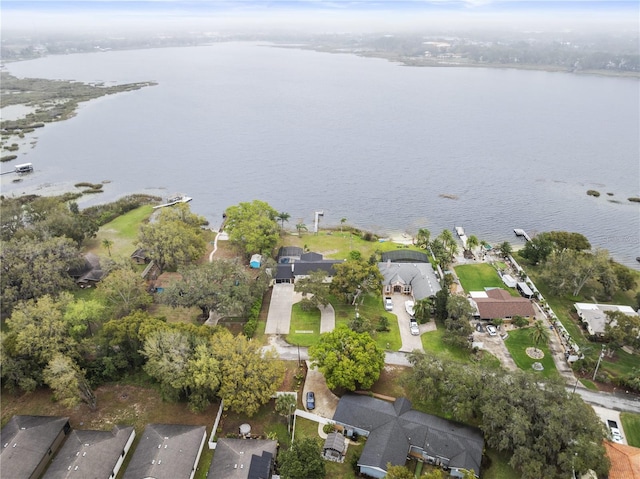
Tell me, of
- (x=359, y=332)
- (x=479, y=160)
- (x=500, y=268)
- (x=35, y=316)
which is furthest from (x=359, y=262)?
(x=479, y=160)

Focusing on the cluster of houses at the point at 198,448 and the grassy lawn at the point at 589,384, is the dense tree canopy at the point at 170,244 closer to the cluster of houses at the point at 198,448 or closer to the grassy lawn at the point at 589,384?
the cluster of houses at the point at 198,448

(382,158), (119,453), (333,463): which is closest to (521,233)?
(382,158)

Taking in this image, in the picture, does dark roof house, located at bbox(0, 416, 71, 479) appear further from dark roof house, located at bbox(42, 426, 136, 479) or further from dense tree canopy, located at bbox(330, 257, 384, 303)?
dense tree canopy, located at bbox(330, 257, 384, 303)

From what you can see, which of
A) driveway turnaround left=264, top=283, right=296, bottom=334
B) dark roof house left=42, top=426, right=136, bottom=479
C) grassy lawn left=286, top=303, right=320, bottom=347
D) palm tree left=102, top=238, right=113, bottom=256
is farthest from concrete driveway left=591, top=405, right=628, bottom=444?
palm tree left=102, top=238, right=113, bottom=256

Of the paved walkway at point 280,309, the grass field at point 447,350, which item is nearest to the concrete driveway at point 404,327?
the grass field at point 447,350

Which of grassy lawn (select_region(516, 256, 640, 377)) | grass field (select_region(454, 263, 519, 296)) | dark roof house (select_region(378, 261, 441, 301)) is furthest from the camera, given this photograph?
grass field (select_region(454, 263, 519, 296))

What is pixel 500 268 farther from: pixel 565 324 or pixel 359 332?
pixel 359 332

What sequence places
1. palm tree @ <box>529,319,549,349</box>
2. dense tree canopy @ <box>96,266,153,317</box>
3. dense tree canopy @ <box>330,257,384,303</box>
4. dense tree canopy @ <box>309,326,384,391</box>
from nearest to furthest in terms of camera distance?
dense tree canopy @ <box>309,326,384,391</box> → palm tree @ <box>529,319,549,349</box> → dense tree canopy @ <box>96,266,153,317</box> → dense tree canopy @ <box>330,257,384,303</box>
